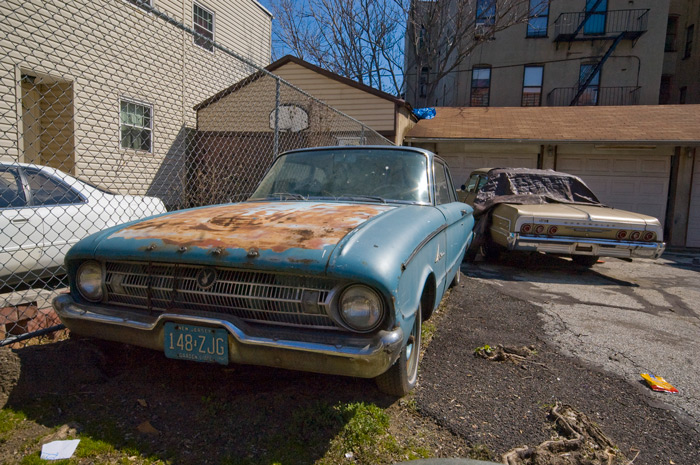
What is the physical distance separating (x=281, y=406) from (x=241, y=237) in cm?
99

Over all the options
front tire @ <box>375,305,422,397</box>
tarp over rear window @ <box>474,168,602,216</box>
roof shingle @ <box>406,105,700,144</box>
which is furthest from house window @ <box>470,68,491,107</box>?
front tire @ <box>375,305,422,397</box>

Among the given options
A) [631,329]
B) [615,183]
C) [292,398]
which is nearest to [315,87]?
[615,183]

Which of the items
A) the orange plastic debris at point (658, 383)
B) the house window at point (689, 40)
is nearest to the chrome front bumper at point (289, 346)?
the orange plastic debris at point (658, 383)

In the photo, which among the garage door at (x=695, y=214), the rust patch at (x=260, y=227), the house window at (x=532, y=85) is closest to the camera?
the rust patch at (x=260, y=227)

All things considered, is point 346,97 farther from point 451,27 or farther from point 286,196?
point 286,196

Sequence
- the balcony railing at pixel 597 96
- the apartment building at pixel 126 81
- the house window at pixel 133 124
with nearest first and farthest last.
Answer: the apartment building at pixel 126 81, the house window at pixel 133 124, the balcony railing at pixel 597 96

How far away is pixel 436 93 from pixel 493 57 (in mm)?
4351

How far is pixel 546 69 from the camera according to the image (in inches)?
717

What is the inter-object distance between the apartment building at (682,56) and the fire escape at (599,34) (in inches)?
137

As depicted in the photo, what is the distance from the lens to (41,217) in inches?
157

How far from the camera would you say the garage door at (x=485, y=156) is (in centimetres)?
1214

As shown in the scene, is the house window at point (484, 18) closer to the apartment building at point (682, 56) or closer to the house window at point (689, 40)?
the apartment building at point (682, 56)

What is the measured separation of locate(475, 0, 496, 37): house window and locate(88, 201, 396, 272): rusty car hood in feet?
59.5

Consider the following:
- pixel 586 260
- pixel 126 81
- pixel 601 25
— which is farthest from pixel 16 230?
pixel 601 25
